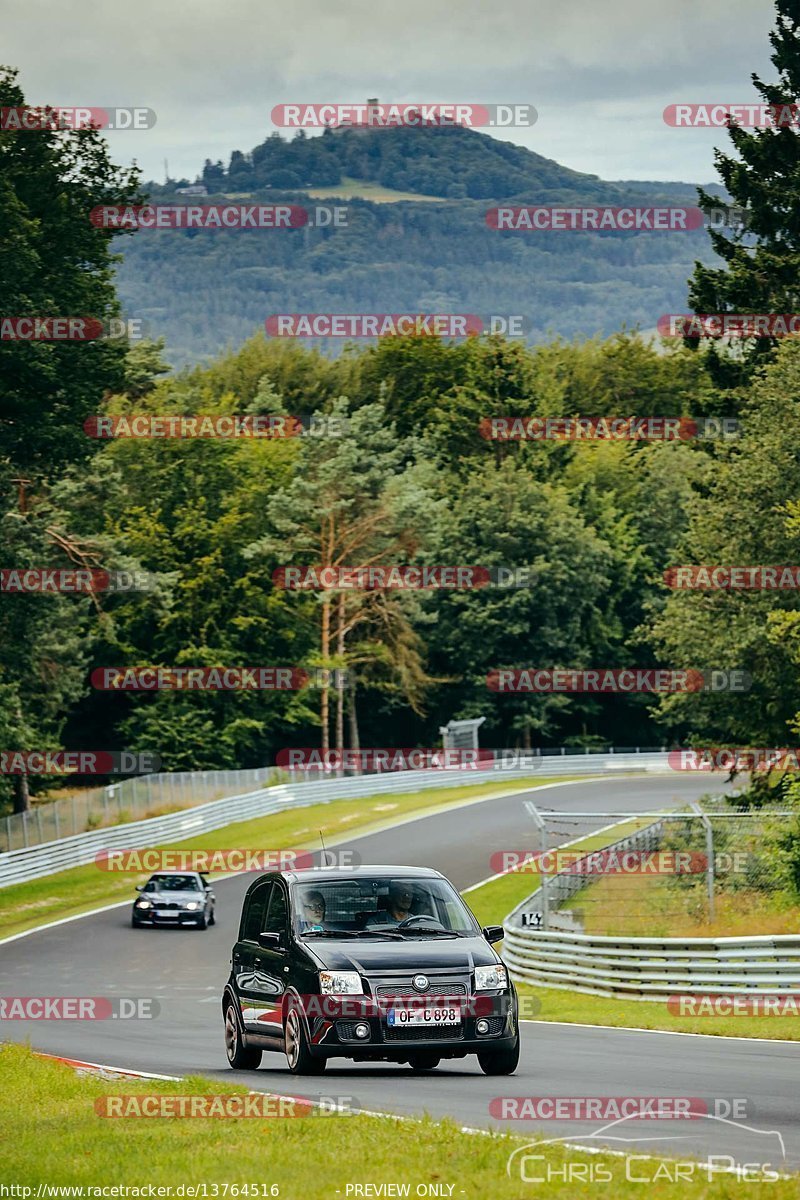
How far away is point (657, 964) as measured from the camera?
82.6 ft

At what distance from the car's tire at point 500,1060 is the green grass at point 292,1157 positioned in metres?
3.16

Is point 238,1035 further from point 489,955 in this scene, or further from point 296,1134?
point 296,1134

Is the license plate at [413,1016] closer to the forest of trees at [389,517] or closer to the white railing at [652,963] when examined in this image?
the white railing at [652,963]

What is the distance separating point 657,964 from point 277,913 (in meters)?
11.1

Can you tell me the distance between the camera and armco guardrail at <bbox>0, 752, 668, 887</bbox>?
2034 inches

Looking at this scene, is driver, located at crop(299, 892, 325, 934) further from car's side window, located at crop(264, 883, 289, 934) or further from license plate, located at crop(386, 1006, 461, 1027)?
license plate, located at crop(386, 1006, 461, 1027)

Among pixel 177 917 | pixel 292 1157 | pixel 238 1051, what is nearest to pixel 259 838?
pixel 177 917

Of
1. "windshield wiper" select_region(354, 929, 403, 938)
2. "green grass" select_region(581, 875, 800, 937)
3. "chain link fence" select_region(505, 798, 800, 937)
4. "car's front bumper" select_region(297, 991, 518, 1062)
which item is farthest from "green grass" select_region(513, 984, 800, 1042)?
"windshield wiper" select_region(354, 929, 403, 938)

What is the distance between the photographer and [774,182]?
171 ft

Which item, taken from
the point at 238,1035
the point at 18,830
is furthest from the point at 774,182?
the point at 238,1035

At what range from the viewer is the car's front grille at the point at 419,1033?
13.8 m

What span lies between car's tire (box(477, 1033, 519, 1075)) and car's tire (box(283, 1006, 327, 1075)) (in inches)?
50.7

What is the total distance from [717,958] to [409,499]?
6376 centimetres

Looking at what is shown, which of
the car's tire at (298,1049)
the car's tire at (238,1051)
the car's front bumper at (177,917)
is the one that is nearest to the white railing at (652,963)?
the car's tire at (238,1051)
